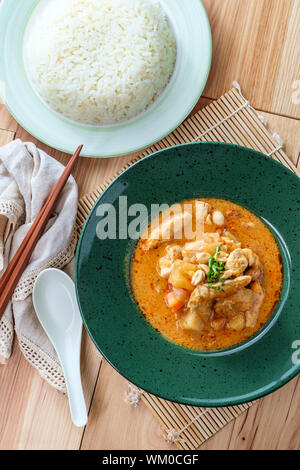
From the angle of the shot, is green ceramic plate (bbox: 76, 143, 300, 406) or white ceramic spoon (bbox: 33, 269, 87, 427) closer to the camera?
green ceramic plate (bbox: 76, 143, 300, 406)

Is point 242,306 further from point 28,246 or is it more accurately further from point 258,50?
point 258,50

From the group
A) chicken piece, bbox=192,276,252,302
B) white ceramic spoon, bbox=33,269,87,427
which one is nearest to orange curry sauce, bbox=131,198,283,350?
chicken piece, bbox=192,276,252,302

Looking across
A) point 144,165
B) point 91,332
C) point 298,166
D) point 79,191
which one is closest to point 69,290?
point 91,332

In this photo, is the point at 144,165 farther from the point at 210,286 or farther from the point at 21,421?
the point at 21,421

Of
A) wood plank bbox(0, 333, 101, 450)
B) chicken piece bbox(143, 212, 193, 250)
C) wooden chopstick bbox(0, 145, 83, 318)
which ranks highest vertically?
chicken piece bbox(143, 212, 193, 250)

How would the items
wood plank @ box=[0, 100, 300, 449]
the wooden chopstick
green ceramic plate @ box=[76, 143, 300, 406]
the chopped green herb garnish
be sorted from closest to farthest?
Result: the chopped green herb garnish < green ceramic plate @ box=[76, 143, 300, 406] < the wooden chopstick < wood plank @ box=[0, 100, 300, 449]

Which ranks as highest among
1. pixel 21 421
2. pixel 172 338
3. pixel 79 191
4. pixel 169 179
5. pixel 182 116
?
pixel 182 116

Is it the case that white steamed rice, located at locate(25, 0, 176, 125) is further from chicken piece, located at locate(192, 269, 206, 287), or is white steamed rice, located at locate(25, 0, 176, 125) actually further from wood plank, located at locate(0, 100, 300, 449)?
chicken piece, located at locate(192, 269, 206, 287)

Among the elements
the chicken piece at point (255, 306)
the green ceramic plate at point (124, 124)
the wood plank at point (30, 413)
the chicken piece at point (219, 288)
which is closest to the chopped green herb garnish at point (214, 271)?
the chicken piece at point (219, 288)
